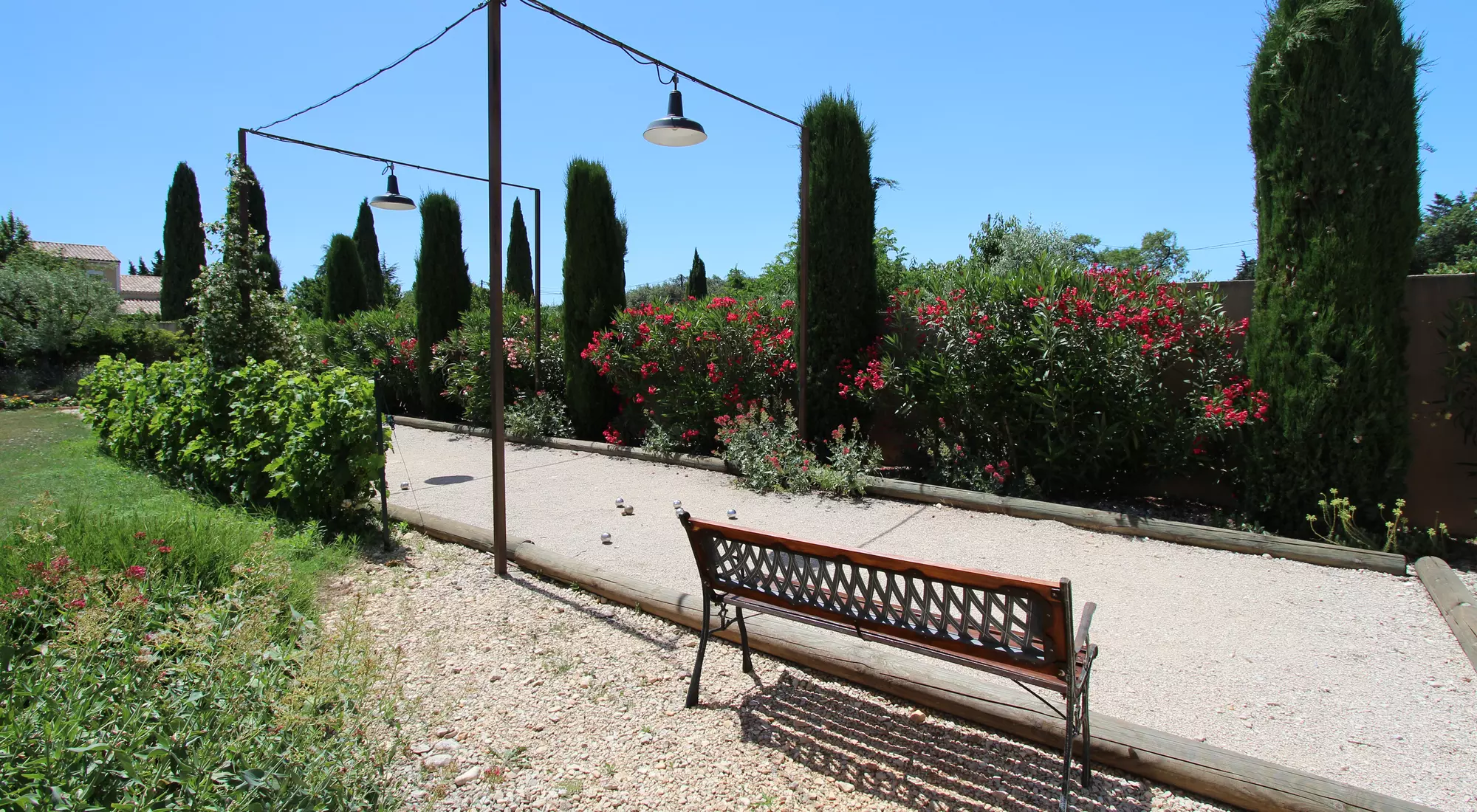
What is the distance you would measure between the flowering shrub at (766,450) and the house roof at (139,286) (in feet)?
234

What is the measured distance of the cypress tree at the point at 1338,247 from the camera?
4711 millimetres

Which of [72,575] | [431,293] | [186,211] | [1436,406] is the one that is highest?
[186,211]

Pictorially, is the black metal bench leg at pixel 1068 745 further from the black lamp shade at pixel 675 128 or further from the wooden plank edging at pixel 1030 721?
the black lamp shade at pixel 675 128

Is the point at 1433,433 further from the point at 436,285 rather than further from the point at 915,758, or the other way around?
the point at 436,285

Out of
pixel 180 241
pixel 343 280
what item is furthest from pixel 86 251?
pixel 343 280

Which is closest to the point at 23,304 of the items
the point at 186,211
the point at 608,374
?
the point at 186,211

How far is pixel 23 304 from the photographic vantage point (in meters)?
18.0

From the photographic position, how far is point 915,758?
258cm

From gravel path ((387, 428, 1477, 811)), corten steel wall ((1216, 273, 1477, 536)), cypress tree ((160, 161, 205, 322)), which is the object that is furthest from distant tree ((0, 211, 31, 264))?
corten steel wall ((1216, 273, 1477, 536))

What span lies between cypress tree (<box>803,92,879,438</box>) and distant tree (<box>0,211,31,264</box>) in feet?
123

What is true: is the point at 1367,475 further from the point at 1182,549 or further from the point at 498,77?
the point at 498,77

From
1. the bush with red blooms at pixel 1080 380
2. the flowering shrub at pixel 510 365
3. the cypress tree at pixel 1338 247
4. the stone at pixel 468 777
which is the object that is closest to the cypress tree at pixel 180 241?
the flowering shrub at pixel 510 365

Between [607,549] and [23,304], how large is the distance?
21759 millimetres

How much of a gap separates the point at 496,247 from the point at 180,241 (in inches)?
1046
